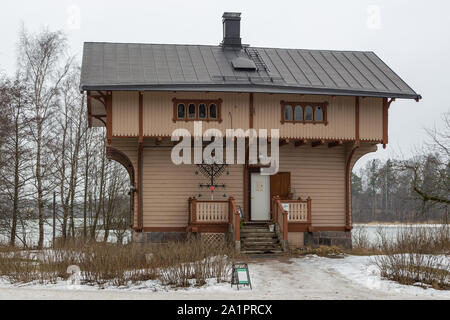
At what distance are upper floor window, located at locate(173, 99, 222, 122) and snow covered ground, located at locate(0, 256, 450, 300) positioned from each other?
284 inches

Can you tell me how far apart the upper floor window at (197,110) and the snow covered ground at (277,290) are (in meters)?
7.22

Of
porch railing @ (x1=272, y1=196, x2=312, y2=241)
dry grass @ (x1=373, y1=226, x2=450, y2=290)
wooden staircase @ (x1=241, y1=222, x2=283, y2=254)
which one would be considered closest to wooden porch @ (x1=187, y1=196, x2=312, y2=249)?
porch railing @ (x1=272, y1=196, x2=312, y2=241)

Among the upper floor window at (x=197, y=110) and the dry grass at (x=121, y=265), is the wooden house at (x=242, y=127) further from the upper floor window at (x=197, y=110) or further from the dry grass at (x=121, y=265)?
the dry grass at (x=121, y=265)

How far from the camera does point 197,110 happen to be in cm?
2416

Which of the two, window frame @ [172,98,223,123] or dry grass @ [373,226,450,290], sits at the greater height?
Answer: window frame @ [172,98,223,123]

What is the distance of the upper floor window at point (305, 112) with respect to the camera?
2475 cm

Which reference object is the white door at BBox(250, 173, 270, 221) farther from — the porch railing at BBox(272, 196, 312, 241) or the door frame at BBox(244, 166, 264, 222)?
the porch railing at BBox(272, 196, 312, 241)

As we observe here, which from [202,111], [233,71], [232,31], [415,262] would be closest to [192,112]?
[202,111]

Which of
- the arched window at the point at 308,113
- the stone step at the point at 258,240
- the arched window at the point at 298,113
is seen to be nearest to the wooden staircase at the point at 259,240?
the stone step at the point at 258,240

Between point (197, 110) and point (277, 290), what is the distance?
10.0m

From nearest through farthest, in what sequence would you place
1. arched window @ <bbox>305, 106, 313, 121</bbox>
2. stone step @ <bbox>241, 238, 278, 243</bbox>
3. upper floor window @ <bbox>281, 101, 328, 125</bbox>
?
stone step @ <bbox>241, 238, 278, 243</bbox> < upper floor window @ <bbox>281, 101, 328, 125</bbox> < arched window @ <bbox>305, 106, 313, 121</bbox>

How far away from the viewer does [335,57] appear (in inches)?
1127

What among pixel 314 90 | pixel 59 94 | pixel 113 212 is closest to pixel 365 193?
pixel 113 212

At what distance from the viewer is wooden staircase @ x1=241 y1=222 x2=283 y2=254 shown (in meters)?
22.9
